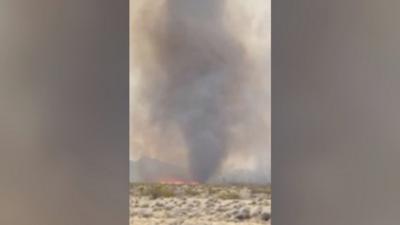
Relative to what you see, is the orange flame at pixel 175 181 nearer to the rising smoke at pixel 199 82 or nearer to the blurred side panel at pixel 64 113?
the rising smoke at pixel 199 82

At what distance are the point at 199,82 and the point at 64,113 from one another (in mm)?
732

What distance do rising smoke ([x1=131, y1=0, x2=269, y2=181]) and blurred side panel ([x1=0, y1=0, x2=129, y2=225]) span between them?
0.11 m

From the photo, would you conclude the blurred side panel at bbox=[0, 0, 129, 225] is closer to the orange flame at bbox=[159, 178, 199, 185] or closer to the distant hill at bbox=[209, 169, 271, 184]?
the orange flame at bbox=[159, 178, 199, 185]

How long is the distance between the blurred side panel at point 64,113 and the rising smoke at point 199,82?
0.11m

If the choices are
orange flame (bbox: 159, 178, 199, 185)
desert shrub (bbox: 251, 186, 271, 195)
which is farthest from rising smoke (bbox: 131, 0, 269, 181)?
desert shrub (bbox: 251, 186, 271, 195)

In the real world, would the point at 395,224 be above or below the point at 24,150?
below

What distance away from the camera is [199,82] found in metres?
1.81

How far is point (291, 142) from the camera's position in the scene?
5.56ft

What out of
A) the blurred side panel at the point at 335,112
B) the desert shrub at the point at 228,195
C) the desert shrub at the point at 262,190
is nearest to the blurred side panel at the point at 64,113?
the desert shrub at the point at 228,195

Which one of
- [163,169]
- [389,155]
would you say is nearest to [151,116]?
[163,169]

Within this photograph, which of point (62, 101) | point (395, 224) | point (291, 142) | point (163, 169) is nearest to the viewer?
point (395, 224)

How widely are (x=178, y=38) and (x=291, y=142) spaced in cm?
75

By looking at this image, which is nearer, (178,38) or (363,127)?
(363,127)

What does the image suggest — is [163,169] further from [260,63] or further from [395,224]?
[395,224]
